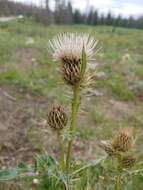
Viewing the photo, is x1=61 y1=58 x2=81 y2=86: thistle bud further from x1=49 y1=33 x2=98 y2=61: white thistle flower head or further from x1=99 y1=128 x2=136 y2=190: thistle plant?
x1=99 y1=128 x2=136 y2=190: thistle plant

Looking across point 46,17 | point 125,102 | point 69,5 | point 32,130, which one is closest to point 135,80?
point 125,102

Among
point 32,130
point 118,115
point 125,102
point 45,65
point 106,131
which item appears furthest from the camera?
point 45,65

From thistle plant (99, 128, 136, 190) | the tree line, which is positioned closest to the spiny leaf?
thistle plant (99, 128, 136, 190)

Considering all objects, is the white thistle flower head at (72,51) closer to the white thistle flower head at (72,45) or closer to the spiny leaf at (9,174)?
the white thistle flower head at (72,45)

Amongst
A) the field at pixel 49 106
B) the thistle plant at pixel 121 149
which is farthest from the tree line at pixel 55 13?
the thistle plant at pixel 121 149

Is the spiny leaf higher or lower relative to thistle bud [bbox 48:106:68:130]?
lower

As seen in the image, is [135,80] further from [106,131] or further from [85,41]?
[85,41]
